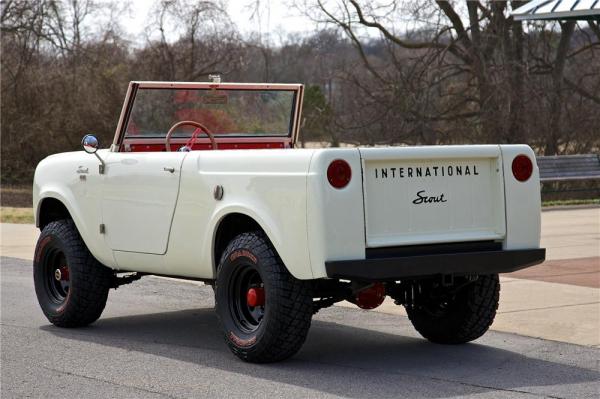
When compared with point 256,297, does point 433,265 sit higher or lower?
higher

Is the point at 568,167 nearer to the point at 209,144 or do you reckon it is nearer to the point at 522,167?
the point at 209,144

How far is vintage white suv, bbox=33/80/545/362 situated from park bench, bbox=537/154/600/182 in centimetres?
1225

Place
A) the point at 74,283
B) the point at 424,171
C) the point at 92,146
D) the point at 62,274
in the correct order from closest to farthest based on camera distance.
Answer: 1. the point at 424,171
2. the point at 92,146
3. the point at 74,283
4. the point at 62,274

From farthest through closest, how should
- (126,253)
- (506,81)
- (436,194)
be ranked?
(506,81) < (126,253) < (436,194)

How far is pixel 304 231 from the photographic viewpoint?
6195mm

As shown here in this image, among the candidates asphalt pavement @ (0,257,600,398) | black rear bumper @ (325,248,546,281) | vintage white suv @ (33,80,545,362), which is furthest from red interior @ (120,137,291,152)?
black rear bumper @ (325,248,546,281)

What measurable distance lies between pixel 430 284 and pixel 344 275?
1228 millimetres

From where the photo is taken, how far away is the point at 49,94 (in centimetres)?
2709

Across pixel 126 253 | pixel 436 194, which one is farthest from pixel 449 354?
pixel 126 253

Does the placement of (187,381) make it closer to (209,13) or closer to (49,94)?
(209,13)

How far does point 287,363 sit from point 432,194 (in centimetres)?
130

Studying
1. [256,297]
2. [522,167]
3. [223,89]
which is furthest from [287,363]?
[223,89]

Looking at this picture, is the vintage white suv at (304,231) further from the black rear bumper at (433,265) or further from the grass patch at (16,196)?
the grass patch at (16,196)

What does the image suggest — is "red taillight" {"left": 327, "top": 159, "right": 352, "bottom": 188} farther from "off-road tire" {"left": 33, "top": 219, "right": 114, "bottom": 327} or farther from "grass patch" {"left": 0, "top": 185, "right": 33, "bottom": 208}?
"grass patch" {"left": 0, "top": 185, "right": 33, "bottom": 208}
